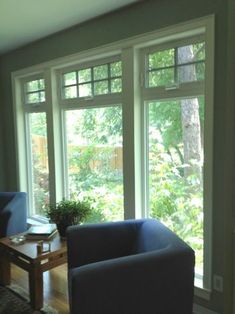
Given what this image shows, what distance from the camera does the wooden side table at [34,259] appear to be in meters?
2.38

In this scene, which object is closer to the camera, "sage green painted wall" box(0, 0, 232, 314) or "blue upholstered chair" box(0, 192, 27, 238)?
"sage green painted wall" box(0, 0, 232, 314)

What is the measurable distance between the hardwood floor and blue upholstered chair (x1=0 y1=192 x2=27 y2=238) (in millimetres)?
410

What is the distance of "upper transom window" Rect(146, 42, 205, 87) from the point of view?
7.78 feet

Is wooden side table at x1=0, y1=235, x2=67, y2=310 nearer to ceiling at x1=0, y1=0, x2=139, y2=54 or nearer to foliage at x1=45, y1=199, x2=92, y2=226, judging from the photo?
foliage at x1=45, y1=199, x2=92, y2=226

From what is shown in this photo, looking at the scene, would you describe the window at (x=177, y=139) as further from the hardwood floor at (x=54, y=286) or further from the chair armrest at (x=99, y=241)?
the hardwood floor at (x=54, y=286)

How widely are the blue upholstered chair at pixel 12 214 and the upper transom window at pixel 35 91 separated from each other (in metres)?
1.24

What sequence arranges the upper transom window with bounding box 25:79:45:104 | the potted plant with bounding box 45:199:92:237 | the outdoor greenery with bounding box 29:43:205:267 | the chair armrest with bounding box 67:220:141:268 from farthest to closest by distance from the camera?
1. the upper transom window with bounding box 25:79:45:104
2. the potted plant with bounding box 45:199:92:237
3. the outdoor greenery with bounding box 29:43:205:267
4. the chair armrest with bounding box 67:220:141:268

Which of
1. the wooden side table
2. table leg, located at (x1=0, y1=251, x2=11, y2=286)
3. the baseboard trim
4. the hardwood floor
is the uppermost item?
the wooden side table

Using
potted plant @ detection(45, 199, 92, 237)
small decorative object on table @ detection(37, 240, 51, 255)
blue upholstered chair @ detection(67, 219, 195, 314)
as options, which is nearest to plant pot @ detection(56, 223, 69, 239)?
potted plant @ detection(45, 199, 92, 237)

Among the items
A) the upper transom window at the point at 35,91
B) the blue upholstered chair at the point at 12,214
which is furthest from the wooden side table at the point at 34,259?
the upper transom window at the point at 35,91

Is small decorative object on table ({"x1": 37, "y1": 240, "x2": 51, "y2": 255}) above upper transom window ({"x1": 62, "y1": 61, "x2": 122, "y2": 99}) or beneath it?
beneath

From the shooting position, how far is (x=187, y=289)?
1809 millimetres

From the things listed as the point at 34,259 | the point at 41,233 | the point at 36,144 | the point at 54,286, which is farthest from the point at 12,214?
the point at 36,144


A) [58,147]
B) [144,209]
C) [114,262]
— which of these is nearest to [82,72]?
[58,147]
